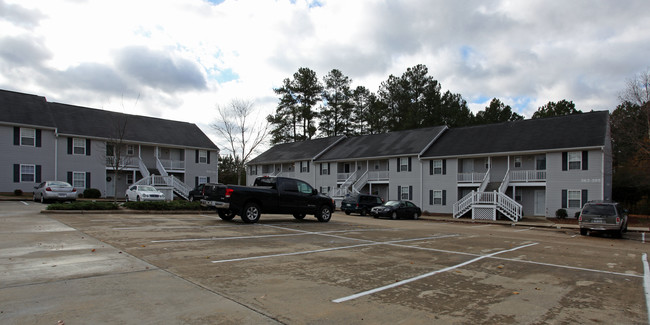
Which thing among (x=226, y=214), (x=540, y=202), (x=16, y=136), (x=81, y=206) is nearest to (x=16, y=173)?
(x=16, y=136)

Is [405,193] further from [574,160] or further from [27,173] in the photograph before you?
[27,173]

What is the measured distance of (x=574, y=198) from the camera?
2697 centimetres

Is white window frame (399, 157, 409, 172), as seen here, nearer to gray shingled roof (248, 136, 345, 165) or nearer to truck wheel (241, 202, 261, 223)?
gray shingled roof (248, 136, 345, 165)

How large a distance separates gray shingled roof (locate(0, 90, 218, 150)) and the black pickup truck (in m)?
21.6

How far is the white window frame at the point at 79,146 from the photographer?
108 ft

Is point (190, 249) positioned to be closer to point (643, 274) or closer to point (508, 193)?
point (643, 274)

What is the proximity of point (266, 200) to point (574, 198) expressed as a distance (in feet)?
73.4

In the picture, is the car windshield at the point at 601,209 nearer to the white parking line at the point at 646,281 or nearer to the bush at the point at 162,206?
the white parking line at the point at 646,281

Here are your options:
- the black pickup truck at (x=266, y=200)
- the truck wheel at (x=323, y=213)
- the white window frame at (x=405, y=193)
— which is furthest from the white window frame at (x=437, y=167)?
the truck wheel at (x=323, y=213)

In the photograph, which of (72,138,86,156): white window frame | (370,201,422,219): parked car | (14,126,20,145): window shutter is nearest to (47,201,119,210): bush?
(370,201,422,219): parked car

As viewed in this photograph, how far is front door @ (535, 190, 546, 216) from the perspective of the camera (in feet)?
96.9

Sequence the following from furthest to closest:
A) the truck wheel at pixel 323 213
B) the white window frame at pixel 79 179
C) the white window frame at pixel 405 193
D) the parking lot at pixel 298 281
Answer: the white window frame at pixel 405 193 < the white window frame at pixel 79 179 < the truck wheel at pixel 323 213 < the parking lot at pixel 298 281

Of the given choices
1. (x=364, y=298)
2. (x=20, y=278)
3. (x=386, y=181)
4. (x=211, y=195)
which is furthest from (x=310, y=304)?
(x=386, y=181)

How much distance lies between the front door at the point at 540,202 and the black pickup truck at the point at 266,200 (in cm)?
1936
